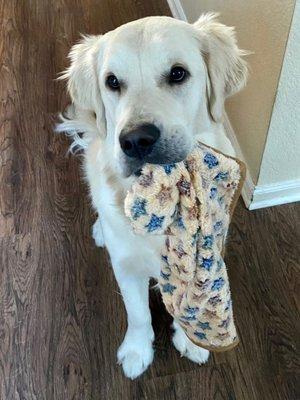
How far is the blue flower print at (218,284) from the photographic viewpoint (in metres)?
1.20

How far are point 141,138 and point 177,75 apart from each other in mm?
190

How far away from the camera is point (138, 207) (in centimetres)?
103

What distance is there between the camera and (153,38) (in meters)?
1.06

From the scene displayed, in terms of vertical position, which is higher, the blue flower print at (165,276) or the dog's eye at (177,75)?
the dog's eye at (177,75)

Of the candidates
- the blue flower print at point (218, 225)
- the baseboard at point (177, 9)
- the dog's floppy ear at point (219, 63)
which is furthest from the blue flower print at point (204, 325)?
the baseboard at point (177, 9)

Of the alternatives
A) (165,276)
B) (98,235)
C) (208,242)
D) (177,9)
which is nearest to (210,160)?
(208,242)

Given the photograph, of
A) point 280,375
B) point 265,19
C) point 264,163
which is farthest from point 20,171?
point 280,375

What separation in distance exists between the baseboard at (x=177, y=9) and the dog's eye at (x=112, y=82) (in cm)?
138

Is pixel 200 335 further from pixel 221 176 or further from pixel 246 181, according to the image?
pixel 246 181

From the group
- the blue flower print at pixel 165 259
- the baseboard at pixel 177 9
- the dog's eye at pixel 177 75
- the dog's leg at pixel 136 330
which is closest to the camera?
the dog's eye at pixel 177 75

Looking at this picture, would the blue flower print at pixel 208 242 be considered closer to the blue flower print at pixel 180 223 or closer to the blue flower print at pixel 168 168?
the blue flower print at pixel 180 223

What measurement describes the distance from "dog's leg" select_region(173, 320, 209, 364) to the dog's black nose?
701 mm

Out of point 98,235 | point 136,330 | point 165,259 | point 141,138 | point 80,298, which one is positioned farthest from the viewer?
point 98,235

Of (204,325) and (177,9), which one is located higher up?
(177,9)
